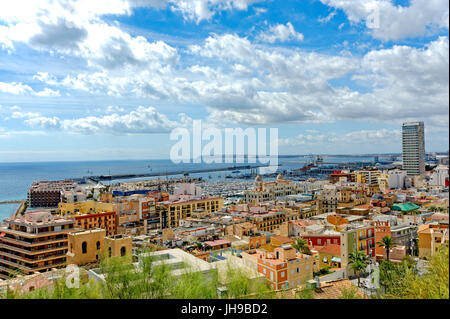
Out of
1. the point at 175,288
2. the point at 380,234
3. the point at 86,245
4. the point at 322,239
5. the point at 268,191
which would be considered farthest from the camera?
the point at 268,191

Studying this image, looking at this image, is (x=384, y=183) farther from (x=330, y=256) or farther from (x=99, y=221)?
(x=99, y=221)

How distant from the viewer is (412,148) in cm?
2436

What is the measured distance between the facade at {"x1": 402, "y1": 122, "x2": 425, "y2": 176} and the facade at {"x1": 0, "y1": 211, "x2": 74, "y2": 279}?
2251cm

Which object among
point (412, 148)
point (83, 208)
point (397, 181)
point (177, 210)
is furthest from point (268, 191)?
point (412, 148)

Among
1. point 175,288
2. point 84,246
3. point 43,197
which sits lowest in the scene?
point 43,197

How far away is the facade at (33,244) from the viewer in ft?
22.7

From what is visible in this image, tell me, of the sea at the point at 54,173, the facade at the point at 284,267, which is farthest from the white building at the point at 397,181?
the sea at the point at 54,173

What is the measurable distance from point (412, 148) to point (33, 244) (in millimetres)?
24021

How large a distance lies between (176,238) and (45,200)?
55.6ft

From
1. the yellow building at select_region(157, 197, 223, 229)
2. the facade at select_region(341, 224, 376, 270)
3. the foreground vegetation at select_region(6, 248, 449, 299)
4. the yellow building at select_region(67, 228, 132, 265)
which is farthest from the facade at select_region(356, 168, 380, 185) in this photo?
the foreground vegetation at select_region(6, 248, 449, 299)

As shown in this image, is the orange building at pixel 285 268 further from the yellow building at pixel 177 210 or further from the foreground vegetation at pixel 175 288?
the yellow building at pixel 177 210

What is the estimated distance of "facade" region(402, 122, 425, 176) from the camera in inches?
928

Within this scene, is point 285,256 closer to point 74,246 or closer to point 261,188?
point 74,246

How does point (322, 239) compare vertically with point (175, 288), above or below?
below
